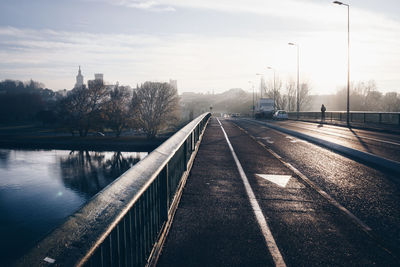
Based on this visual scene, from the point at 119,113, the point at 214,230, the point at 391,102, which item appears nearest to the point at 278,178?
the point at 214,230

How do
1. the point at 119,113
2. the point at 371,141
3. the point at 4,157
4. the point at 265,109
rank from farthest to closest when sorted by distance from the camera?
the point at 119,113
the point at 4,157
the point at 265,109
the point at 371,141

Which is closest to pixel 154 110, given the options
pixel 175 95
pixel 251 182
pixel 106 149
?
pixel 175 95

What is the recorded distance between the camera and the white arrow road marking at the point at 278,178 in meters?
7.67

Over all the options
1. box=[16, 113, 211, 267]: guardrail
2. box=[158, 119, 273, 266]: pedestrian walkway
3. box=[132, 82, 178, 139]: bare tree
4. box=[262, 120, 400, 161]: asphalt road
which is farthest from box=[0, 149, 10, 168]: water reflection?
box=[16, 113, 211, 267]: guardrail

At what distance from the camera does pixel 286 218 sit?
17.0ft

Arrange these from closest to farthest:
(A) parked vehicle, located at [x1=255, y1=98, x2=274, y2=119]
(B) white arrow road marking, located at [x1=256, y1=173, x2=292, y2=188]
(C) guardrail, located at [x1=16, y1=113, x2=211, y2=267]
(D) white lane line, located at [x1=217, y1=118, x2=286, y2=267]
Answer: (C) guardrail, located at [x1=16, y1=113, x2=211, y2=267] < (D) white lane line, located at [x1=217, y1=118, x2=286, y2=267] < (B) white arrow road marking, located at [x1=256, y1=173, x2=292, y2=188] < (A) parked vehicle, located at [x1=255, y1=98, x2=274, y2=119]

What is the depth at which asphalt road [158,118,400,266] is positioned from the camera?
12.6 feet

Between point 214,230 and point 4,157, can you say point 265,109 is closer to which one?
point 214,230

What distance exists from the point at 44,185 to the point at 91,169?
10624mm

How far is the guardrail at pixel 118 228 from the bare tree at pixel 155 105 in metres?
77.2

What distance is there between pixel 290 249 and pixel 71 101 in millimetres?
82681

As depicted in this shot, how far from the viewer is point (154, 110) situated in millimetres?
84562

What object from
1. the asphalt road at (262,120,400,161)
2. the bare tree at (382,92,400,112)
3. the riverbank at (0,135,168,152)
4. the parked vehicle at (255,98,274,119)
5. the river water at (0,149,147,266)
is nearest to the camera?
the asphalt road at (262,120,400,161)

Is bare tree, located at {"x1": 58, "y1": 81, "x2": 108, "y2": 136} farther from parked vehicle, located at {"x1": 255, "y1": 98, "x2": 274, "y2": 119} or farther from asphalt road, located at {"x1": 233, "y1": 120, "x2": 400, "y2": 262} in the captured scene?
asphalt road, located at {"x1": 233, "y1": 120, "x2": 400, "y2": 262}
